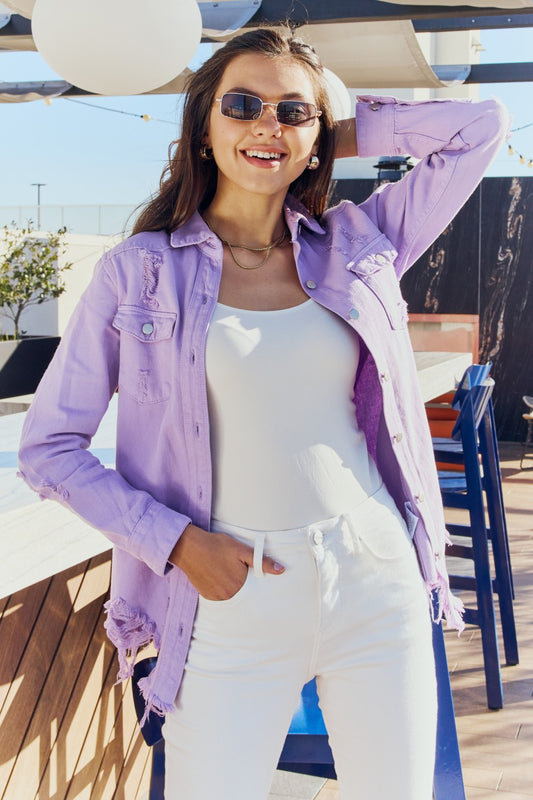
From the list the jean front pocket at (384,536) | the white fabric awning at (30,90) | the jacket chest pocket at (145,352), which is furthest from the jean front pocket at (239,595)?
the white fabric awning at (30,90)

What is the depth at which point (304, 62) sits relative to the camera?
143 centimetres

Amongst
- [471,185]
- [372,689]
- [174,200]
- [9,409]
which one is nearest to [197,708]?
[372,689]

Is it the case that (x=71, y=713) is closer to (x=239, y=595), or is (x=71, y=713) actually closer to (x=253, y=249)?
(x=239, y=595)

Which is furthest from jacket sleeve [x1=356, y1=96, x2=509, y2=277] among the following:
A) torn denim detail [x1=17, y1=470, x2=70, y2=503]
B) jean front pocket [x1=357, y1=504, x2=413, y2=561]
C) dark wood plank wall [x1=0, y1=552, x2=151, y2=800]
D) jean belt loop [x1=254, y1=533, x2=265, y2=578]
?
dark wood plank wall [x1=0, y1=552, x2=151, y2=800]

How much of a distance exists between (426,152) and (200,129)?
41 centimetres

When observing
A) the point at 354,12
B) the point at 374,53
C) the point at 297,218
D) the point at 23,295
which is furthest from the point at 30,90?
the point at 297,218

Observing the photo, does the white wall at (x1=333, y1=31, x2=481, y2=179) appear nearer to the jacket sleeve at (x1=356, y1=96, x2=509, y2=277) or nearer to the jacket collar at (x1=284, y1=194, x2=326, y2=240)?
the jacket sleeve at (x1=356, y1=96, x2=509, y2=277)

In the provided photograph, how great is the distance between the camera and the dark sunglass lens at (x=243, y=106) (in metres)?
1.35

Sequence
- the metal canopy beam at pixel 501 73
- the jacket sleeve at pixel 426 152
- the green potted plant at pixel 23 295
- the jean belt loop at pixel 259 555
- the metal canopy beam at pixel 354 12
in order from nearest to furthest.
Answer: the jean belt loop at pixel 259 555
the jacket sleeve at pixel 426 152
the metal canopy beam at pixel 354 12
the metal canopy beam at pixel 501 73
the green potted plant at pixel 23 295

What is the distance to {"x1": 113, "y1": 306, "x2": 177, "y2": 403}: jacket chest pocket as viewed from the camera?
1281mm

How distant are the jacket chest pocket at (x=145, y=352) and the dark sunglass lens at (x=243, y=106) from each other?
1.05 ft

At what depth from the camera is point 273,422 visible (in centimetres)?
126

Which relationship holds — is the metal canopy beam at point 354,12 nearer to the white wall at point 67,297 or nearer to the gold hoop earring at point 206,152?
the gold hoop earring at point 206,152

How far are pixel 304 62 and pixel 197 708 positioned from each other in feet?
3.20
